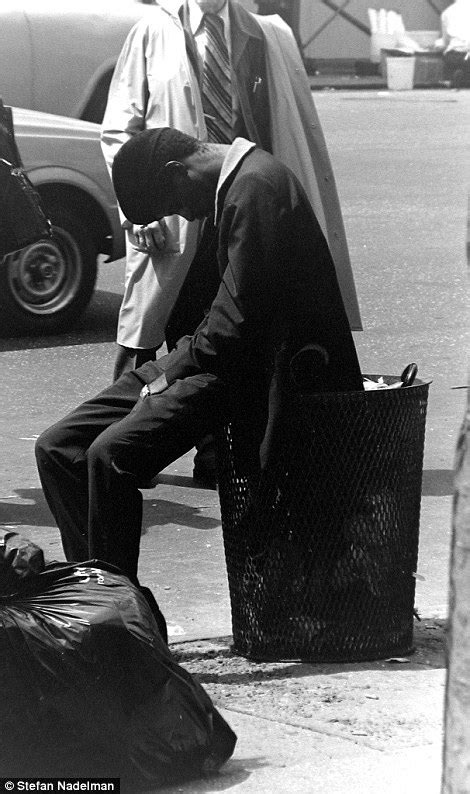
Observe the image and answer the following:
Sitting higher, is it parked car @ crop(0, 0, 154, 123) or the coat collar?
the coat collar

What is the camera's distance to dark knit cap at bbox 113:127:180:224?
4.21 meters

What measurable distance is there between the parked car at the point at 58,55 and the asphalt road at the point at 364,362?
133 centimetres

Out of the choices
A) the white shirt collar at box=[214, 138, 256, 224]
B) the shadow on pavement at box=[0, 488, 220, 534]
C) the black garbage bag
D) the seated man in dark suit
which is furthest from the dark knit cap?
the shadow on pavement at box=[0, 488, 220, 534]

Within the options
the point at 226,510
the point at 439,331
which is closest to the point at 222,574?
the point at 226,510

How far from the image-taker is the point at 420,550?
5379mm

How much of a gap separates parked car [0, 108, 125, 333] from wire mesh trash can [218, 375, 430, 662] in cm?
Answer: 488

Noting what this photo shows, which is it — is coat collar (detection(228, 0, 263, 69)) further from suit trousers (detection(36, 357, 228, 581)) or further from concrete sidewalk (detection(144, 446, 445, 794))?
concrete sidewalk (detection(144, 446, 445, 794))

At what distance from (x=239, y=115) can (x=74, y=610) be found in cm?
284

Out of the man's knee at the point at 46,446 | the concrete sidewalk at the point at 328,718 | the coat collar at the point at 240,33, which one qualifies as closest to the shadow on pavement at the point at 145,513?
the concrete sidewalk at the point at 328,718

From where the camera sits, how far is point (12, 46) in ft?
32.7

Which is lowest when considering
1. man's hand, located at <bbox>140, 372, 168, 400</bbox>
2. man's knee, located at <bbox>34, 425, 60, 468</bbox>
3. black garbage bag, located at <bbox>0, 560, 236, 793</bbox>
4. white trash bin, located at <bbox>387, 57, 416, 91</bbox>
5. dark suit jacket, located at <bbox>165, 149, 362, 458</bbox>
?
white trash bin, located at <bbox>387, 57, 416, 91</bbox>

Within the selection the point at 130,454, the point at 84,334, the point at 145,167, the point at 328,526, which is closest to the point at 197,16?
the point at 145,167

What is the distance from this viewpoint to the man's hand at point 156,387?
4273 mm

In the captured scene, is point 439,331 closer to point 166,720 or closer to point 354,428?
point 354,428
